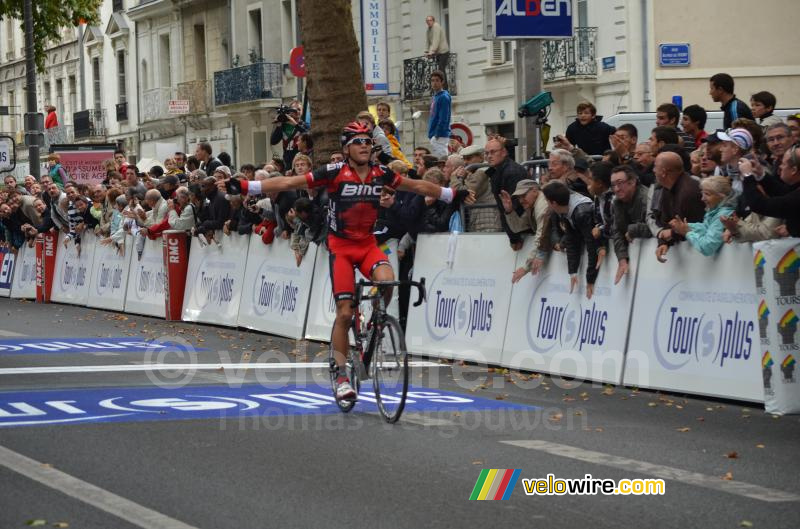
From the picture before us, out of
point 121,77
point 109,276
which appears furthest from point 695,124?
point 121,77

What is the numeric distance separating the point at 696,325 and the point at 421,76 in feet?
86.6

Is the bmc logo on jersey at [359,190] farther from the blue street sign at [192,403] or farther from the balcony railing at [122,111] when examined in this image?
the balcony railing at [122,111]

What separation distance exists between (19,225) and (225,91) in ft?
71.4

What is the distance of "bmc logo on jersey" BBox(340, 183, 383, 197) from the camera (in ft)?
36.9

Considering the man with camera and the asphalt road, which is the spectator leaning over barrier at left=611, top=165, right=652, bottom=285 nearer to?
the asphalt road

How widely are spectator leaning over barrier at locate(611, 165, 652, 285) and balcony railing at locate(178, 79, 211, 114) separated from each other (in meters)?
40.7

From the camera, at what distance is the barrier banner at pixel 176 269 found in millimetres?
22141

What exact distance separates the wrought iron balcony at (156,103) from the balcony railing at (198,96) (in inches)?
89.3

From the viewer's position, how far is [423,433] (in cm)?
1016

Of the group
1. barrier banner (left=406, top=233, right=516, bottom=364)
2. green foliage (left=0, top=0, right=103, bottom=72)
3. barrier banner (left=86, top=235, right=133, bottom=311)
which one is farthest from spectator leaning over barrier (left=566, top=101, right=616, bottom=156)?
green foliage (left=0, top=0, right=103, bottom=72)

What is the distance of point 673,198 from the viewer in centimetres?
1287

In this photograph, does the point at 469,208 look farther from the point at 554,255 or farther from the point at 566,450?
the point at 566,450

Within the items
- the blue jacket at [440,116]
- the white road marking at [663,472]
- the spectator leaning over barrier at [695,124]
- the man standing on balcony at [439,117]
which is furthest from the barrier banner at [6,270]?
the white road marking at [663,472]

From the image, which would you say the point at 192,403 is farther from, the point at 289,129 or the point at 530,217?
the point at 289,129
